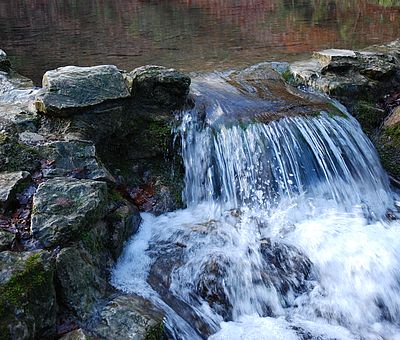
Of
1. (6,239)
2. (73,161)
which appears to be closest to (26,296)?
(6,239)

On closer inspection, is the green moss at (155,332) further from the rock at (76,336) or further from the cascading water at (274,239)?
the rock at (76,336)

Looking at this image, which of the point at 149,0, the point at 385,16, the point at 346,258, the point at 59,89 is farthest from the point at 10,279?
the point at 149,0

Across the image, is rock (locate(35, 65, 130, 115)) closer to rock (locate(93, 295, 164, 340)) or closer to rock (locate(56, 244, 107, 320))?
rock (locate(56, 244, 107, 320))

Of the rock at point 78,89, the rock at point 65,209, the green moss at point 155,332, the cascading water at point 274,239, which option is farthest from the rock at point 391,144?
the green moss at point 155,332

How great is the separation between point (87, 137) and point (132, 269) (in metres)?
1.77

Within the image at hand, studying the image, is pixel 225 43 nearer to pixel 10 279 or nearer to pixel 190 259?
pixel 190 259

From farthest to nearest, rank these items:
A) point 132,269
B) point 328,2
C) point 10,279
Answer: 1. point 328,2
2. point 132,269
3. point 10,279

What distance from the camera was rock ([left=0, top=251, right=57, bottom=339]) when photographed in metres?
3.02

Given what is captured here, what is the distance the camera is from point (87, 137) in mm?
5391

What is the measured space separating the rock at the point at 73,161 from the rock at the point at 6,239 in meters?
0.98

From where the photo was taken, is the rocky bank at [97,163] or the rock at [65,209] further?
the rock at [65,209]

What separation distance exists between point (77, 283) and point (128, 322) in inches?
20.7

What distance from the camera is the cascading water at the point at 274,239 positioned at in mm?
4191

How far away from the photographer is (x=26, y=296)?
3.15 metres
